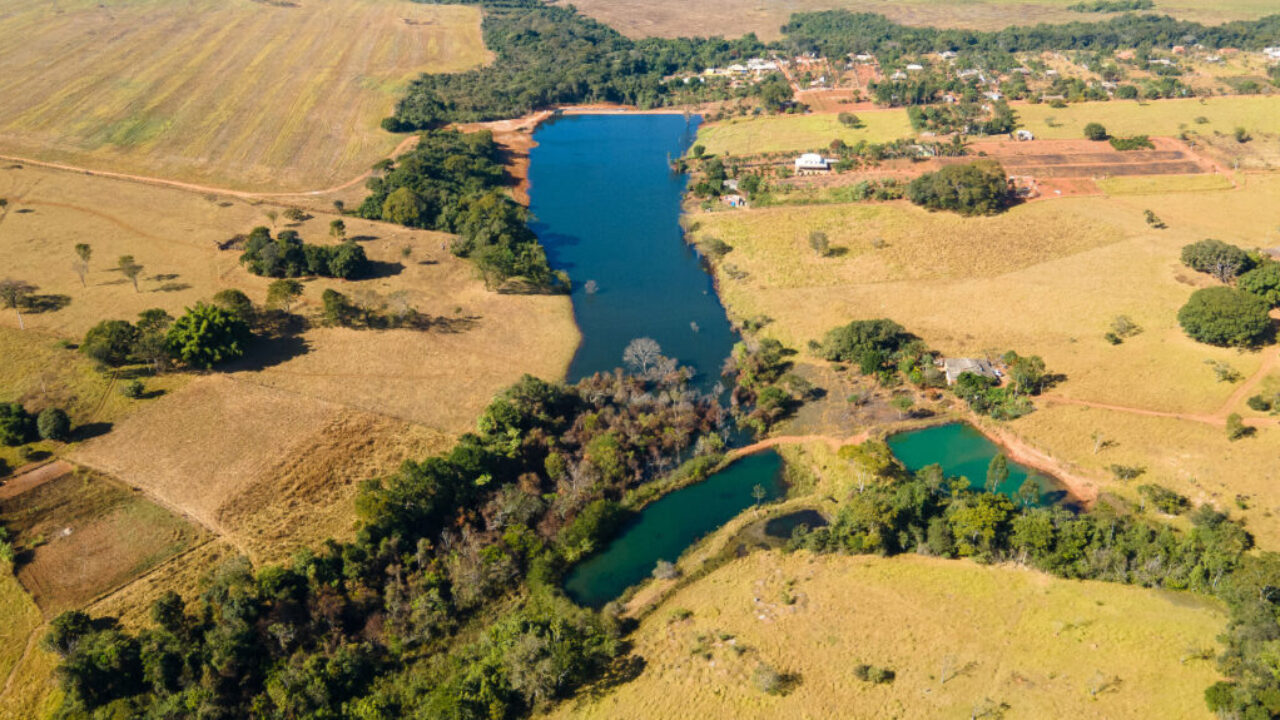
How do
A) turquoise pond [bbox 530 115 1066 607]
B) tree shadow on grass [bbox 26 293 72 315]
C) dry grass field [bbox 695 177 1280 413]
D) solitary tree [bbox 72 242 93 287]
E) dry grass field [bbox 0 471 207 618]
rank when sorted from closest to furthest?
dry grass field [bbox 0 471 207 618], turquoise pond [bbox 530 115 1066 607], dry grass field [bbox 695 177 1280 413], tree shadow on grass [bbox 26 293 72 315], solitary tree [bbox 72 242 93 287]

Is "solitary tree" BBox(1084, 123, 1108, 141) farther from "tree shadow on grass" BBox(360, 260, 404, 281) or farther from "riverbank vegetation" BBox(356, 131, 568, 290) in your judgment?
"tree shadow on grass" BBox(360, 260, 404, 281)

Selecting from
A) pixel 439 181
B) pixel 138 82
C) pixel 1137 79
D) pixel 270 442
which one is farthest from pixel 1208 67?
pixel 138 82

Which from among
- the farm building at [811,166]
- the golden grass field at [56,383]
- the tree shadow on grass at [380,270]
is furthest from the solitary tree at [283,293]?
the farm building at [811,166]

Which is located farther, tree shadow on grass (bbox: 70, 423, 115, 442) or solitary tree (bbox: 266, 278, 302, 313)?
solitary tree (bbox: 266, 278, 302, 313)

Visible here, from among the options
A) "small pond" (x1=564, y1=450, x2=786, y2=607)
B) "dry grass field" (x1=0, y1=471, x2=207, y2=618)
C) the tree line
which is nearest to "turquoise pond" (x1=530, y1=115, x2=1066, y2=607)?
"small pond" (x1=564, y1=450, x2=786, y2=607)

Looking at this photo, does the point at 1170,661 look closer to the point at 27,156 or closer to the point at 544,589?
the point at 544,589

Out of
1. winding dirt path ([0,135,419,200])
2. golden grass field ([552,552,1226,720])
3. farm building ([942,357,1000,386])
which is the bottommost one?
golden grass field ([552,552,1226,720])

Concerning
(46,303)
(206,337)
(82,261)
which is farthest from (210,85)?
(206,337)
